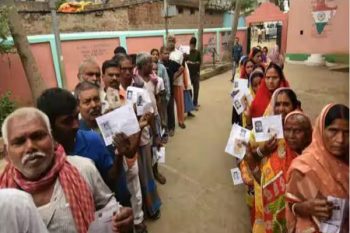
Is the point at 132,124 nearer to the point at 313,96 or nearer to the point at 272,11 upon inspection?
the point at 313,96

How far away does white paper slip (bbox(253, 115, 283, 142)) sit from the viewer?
2494mm

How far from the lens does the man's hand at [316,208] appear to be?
4.97 ft

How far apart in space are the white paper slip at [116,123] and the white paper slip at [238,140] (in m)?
1.01

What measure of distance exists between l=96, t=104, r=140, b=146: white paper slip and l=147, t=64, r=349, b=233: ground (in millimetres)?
1327

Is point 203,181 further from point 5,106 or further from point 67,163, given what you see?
point 5,106

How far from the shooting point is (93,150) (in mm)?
2018

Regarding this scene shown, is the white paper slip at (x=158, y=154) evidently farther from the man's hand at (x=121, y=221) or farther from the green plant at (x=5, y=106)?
the green plant at (x=5, y=106)

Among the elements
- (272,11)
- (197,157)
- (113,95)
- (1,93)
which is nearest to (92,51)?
(1,93)

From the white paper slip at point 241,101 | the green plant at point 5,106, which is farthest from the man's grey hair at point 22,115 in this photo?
the green plant at point 5,106

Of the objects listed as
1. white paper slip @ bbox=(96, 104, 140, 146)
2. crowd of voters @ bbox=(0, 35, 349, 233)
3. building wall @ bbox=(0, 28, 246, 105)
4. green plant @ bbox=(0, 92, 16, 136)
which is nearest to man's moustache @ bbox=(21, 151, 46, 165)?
crowd of voters @ bbox=(0, 35, 349, 233)

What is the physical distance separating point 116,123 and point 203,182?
2.64 meters

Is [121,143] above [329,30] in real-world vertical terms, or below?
below

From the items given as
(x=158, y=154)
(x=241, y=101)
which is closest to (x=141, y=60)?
(x=158, y=154)

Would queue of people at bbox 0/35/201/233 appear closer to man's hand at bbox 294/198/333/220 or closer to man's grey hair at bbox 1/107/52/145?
man's grey hair at bbox 1/107/52/145
